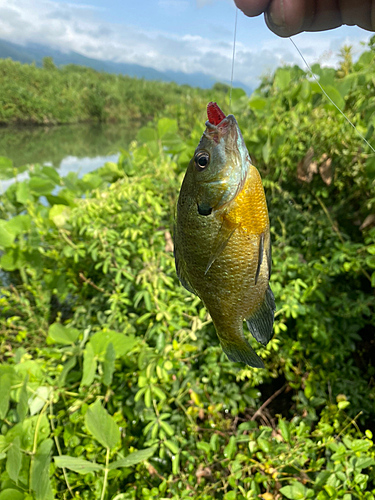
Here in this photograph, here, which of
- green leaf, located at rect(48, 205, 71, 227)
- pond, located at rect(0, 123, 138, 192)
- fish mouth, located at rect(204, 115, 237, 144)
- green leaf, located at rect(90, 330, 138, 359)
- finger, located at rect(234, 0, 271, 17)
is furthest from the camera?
pond, located at rect(0, 123, 138, 192)

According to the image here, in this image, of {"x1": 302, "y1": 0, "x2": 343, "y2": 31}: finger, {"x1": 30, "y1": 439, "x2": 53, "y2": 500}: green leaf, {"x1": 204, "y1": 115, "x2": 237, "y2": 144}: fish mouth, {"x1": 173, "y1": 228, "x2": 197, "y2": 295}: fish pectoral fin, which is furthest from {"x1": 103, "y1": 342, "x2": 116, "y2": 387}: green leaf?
{"x1": 302, "y1": 0, "x2": 343, "y2": 31}: finger

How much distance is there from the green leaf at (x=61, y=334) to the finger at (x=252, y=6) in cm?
144

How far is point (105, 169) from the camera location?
8.27 feet

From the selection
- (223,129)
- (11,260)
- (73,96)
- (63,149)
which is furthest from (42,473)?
(73,96)

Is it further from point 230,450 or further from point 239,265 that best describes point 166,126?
point 230,450

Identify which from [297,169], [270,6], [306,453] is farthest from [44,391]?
[297,169]

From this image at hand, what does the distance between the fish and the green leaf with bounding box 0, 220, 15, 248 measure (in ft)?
6.45

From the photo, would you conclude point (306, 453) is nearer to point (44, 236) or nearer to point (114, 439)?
point (114, 439)

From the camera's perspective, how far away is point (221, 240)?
0.62m

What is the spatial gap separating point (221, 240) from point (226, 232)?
20mm

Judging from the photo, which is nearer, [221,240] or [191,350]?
[221,240]

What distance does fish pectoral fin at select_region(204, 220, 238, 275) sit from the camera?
61 centimetres

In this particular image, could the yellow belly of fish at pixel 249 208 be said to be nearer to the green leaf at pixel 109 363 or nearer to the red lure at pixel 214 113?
the red lure at pixel 214 113

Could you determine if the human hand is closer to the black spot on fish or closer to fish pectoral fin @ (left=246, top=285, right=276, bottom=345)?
the black spot on fish
